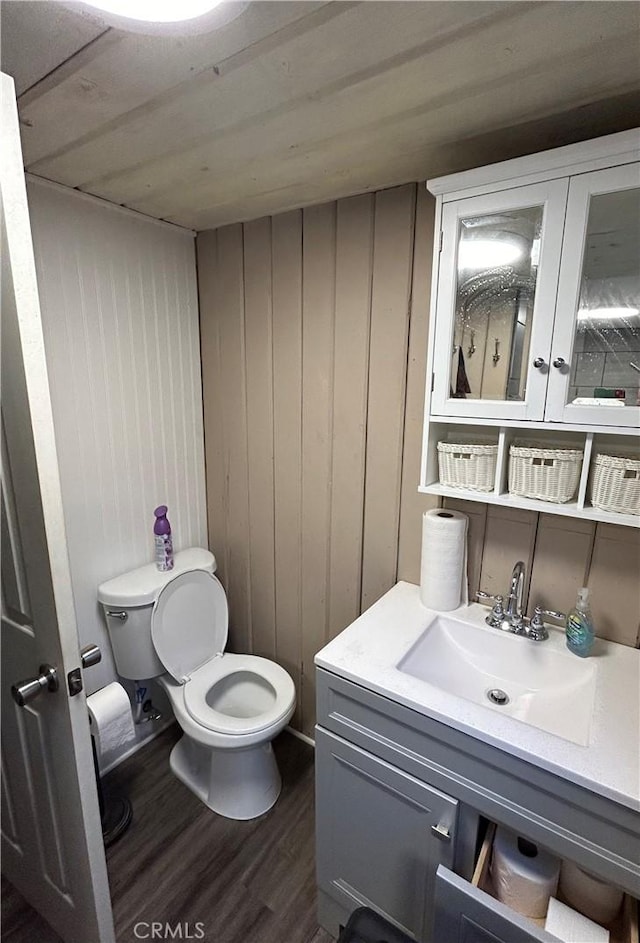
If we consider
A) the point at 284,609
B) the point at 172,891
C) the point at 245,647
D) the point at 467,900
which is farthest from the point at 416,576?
the point at 172,891

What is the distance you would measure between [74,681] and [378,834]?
871mm

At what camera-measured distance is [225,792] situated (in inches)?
63.8

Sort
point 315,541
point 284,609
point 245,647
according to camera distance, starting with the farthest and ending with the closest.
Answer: point 245,647 → point 284,609 → point 315,541

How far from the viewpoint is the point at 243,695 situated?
5.89ft

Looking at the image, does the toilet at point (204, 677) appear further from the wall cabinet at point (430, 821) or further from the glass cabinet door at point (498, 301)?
the glass cabinet door at point (498, 301)

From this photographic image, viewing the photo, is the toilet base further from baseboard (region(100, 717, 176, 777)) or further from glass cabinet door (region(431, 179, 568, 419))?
glass cabinet door (region(431, 179, 568, 419))

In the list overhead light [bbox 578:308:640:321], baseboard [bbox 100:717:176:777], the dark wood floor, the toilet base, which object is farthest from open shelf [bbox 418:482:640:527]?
baseboard [bbox 100:717:176:777]

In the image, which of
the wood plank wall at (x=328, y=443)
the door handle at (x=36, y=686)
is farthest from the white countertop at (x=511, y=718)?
the door handle at (x=36, y=686)

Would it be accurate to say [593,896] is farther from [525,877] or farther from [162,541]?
[162,541]

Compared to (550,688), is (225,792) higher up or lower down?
lower down

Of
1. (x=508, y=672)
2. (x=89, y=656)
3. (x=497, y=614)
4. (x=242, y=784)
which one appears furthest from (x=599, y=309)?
(x=242, y=784)

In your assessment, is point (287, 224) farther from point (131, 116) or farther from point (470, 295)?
point (470, 295)

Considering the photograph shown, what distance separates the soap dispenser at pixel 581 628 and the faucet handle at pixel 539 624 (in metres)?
0.07

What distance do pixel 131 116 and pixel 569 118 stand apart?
986 mm
